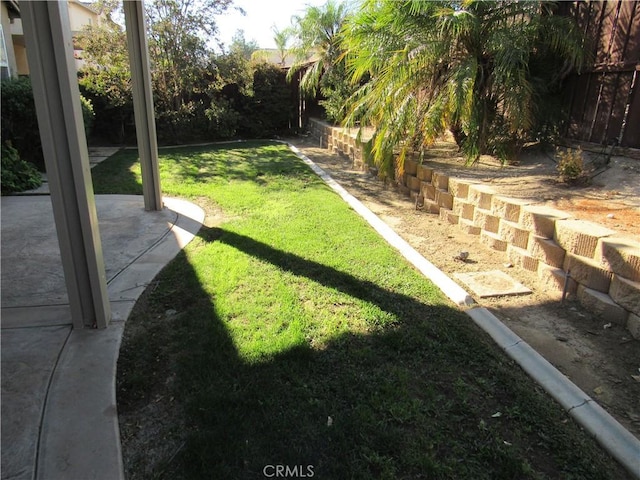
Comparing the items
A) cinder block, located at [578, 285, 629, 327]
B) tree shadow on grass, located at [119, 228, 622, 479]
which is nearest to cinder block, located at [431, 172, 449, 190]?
cinder block, located at [578, 285, 629, 327]

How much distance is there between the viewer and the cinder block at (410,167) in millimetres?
6688

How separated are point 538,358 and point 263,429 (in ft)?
5.85

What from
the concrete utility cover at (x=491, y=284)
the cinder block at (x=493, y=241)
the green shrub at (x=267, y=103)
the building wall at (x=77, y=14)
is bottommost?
the concrete utility cover at (x=491, y=284)

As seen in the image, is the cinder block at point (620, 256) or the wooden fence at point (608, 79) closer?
the cinder block at point (620, 256)

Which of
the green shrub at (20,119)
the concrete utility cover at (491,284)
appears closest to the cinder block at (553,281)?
the concrete utility cover at (491,284)

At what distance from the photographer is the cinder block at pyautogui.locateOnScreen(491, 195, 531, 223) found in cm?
436

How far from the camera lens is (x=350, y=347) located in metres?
2.85

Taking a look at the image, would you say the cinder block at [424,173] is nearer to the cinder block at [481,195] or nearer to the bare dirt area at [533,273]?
the bare dirt area at [533,273]

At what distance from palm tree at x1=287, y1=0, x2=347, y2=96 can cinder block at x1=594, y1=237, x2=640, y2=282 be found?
10.8 metres

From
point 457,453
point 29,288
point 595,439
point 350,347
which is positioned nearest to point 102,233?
point 29,288

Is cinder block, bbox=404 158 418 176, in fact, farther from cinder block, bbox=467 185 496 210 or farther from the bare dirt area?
cinder block, bbox=467 185 496 210

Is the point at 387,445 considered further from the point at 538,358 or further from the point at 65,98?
the point at 65,98

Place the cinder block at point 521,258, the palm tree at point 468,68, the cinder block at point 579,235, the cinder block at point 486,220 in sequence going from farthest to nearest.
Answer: the palm tree at point 468,68 < the cinder block at point 486,220 < the cinder block at point 521,258 < the cinder block at point 579,235

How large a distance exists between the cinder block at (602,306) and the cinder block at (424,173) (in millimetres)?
3006
